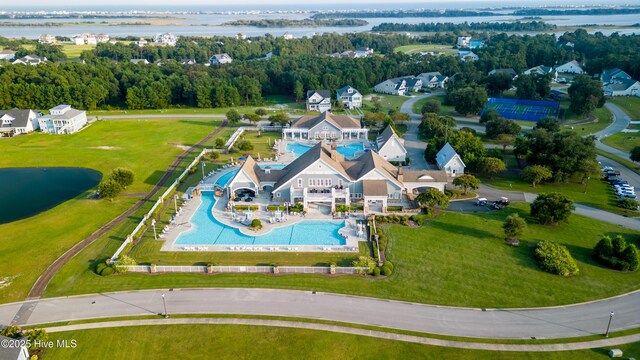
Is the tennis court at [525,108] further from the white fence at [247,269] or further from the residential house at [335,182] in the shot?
the white fence at [247,269]

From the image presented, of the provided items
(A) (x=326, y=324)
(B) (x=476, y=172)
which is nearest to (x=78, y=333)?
(A) (x=326, y=324)

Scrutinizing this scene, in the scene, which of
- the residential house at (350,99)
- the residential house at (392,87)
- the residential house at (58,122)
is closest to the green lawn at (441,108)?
the residential house at (392,87)

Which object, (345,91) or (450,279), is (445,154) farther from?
(345,91)

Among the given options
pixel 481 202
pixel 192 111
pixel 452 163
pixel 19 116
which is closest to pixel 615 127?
pixel 452 163

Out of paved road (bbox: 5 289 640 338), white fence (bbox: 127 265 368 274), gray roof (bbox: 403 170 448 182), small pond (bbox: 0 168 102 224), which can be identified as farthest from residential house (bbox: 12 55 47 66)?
gray roof (bbox: 403 170 448 182)

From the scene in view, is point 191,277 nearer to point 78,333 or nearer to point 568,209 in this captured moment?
point 78,333

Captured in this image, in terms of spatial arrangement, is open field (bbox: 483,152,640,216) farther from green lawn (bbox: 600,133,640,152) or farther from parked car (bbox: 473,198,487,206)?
green lawn (bbox: 600,133,640,152)
